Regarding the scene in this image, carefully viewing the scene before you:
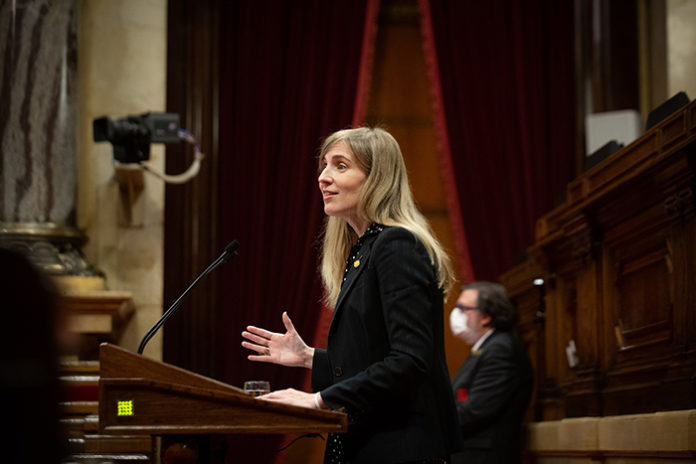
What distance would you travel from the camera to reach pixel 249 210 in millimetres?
6047

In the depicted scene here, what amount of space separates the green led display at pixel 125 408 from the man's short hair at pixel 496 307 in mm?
3336

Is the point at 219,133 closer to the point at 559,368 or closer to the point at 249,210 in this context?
the point at 249,210

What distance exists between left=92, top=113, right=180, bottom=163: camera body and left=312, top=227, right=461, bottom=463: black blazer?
3168mm

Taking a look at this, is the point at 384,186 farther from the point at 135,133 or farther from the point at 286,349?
the point at 135,133

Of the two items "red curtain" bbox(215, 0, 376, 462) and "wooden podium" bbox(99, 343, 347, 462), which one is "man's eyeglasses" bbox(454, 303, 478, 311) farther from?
"wooden podium" bbox(99, 343, 347, 462)

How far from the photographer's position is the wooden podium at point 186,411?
2010 mm

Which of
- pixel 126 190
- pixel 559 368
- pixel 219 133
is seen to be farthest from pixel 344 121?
pixel 559 368

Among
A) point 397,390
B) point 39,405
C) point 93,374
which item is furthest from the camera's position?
point 93,374

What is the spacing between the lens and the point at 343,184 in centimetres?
232

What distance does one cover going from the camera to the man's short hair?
16.8 feet

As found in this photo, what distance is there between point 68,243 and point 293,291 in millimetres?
1380

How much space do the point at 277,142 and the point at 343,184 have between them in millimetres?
3881

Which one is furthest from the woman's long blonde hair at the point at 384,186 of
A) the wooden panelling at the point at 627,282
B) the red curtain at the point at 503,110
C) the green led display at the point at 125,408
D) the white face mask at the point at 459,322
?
the red curtain at the point at 503,110

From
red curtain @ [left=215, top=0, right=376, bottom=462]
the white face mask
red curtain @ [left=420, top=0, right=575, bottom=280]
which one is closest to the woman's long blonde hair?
the white face mask
